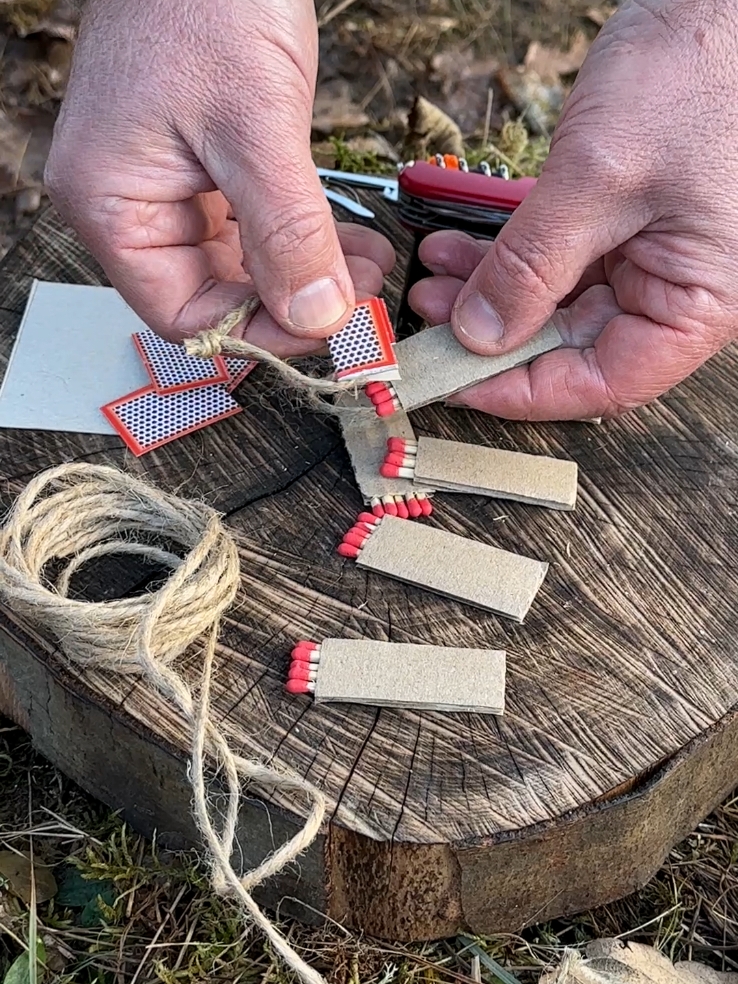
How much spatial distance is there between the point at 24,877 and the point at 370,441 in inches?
46.8

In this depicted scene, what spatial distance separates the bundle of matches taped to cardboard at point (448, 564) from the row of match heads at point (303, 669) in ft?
0.77

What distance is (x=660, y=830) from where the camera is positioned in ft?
6.12

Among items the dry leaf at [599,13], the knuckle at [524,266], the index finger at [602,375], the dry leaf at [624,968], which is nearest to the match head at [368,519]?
the index finger at [602,375]

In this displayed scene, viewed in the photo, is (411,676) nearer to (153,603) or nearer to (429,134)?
(153,603)

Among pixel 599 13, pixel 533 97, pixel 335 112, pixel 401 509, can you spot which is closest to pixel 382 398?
pixel 401 509

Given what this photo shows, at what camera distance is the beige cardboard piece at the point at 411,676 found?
174 cm

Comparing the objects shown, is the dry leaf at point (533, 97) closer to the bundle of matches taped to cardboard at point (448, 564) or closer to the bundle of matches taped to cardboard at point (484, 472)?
the bundle of matches taped to cardboard at point (484, 472)

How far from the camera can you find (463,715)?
175 centimetres

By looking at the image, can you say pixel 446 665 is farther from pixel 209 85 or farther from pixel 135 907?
pixel 209 85

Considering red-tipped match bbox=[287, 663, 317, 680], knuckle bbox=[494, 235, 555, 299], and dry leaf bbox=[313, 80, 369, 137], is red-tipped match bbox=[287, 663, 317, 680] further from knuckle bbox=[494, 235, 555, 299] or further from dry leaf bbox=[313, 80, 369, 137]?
dry leaf bbox=[313, 80, 369, 137]

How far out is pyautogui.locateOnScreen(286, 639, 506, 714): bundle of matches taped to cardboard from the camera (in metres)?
1.74

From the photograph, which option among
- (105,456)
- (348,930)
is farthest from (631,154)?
(348,930)

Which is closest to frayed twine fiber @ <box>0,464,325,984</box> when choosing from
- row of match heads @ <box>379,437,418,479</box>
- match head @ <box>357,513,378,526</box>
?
match head @ <box>357,513,378,526</box>

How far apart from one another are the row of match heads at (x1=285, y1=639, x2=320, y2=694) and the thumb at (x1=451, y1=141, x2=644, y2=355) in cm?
73
